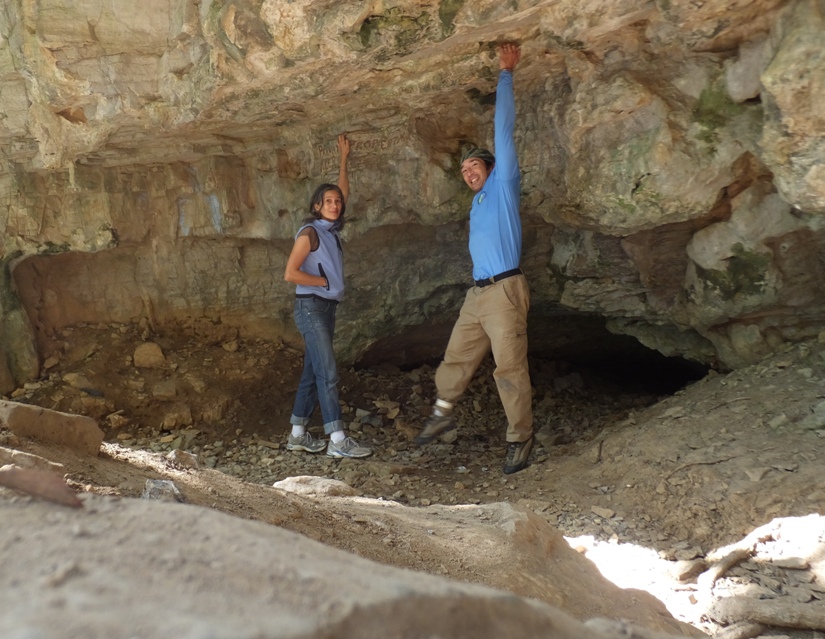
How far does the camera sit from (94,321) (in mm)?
5863

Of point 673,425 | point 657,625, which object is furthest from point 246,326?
point 657,625

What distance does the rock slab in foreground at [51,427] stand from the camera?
7.87 ft

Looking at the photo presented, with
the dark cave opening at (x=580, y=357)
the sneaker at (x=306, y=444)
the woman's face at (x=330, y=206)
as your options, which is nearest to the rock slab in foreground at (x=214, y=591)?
the woman's face at (x=330, y=206)

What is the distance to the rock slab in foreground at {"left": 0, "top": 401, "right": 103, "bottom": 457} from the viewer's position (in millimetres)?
2398

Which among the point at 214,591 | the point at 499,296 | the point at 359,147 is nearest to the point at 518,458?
the point at 499,296

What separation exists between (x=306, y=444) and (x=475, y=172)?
2.25 m

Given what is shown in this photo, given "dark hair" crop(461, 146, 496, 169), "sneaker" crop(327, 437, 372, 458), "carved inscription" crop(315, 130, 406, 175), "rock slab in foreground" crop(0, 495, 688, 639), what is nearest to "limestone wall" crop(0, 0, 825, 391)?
"carved inscription" crop(315, 130, 406, 175)

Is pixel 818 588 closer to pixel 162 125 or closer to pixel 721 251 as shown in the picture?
pixel 721 251

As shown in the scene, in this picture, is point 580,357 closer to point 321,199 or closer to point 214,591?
point 321,199

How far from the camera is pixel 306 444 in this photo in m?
4.82

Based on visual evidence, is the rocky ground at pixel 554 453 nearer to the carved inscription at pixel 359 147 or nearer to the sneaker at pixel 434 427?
the sneaker at pixel 434 427

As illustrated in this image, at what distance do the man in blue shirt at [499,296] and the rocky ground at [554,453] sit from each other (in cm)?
46

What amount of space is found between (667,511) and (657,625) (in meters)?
1.18

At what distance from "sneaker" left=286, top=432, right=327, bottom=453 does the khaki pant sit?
3.42 feet
